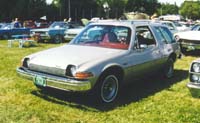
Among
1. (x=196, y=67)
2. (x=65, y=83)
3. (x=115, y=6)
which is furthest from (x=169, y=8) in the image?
(x=65, y=83)

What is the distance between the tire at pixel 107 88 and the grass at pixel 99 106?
146 millimetres

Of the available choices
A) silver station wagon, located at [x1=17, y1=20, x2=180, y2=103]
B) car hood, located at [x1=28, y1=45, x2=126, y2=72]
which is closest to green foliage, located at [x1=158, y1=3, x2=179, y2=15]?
silver station wagon, located at [x1=17, y1=20, x2=180, y2=103]

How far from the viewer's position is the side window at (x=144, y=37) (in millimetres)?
7371

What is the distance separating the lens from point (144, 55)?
287 inches

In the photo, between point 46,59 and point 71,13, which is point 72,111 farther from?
point 71,13

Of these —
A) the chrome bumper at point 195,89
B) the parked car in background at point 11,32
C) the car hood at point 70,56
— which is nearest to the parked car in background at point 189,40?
the car hood at point 70,56

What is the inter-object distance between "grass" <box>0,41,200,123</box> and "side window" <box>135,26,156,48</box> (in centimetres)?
102

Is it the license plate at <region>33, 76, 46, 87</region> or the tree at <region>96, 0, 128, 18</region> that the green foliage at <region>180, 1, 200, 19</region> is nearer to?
the tree at <region>96, 0, 128, 18</region>

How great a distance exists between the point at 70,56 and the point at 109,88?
959mm

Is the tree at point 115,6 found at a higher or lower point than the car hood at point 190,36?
higher

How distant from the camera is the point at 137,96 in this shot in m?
7.08

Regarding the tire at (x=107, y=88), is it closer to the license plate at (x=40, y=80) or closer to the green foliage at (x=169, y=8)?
the license plate at (x=40, y=80)

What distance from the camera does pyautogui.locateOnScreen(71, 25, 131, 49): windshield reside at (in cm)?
704

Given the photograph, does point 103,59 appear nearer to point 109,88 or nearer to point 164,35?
point 109,88
